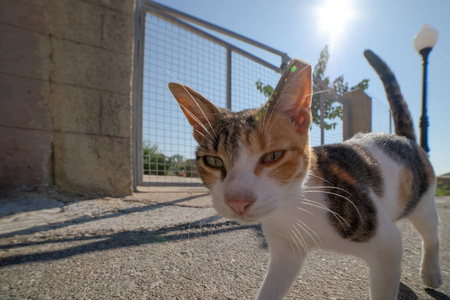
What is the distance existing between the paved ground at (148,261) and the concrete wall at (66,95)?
65 centimetres

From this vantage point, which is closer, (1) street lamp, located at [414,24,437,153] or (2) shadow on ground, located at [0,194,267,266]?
(2) shadow on ground, located at [0,194,267,266]

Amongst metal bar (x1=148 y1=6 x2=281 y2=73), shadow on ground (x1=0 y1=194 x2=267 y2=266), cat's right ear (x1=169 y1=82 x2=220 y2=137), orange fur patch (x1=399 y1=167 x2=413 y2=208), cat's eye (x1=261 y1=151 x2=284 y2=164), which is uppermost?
metal bar (x1=148 y1=6 x2=281 y2=73)

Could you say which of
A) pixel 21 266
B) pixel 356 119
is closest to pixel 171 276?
pixel 21 266

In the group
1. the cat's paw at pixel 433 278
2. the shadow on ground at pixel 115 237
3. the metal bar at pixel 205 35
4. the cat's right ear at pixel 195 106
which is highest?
the metal bar at pixel 205 35

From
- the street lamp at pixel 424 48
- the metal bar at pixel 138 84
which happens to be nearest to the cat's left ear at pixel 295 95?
the metal bar at pixel 138 84

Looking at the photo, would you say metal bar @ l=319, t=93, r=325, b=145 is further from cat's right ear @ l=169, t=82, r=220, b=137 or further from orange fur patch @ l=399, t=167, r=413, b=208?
cat's right ear @ l=169, t=82, r=220, b=137

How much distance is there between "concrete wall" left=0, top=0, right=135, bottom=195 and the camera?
2633 mm

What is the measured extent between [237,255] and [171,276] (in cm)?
47

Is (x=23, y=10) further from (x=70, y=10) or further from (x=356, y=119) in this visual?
(x=356, y=119)

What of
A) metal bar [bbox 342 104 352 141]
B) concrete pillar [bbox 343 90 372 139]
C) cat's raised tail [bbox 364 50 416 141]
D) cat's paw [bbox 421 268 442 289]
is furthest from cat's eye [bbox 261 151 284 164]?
metal bar [bbox 342 104 352 141]

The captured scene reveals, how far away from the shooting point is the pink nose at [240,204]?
3.02 feet

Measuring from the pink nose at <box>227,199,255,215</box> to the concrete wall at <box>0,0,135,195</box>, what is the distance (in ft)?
8.64

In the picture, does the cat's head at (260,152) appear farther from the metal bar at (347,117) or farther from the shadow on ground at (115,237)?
the metal bar at (347,117)

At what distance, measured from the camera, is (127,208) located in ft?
8.37
